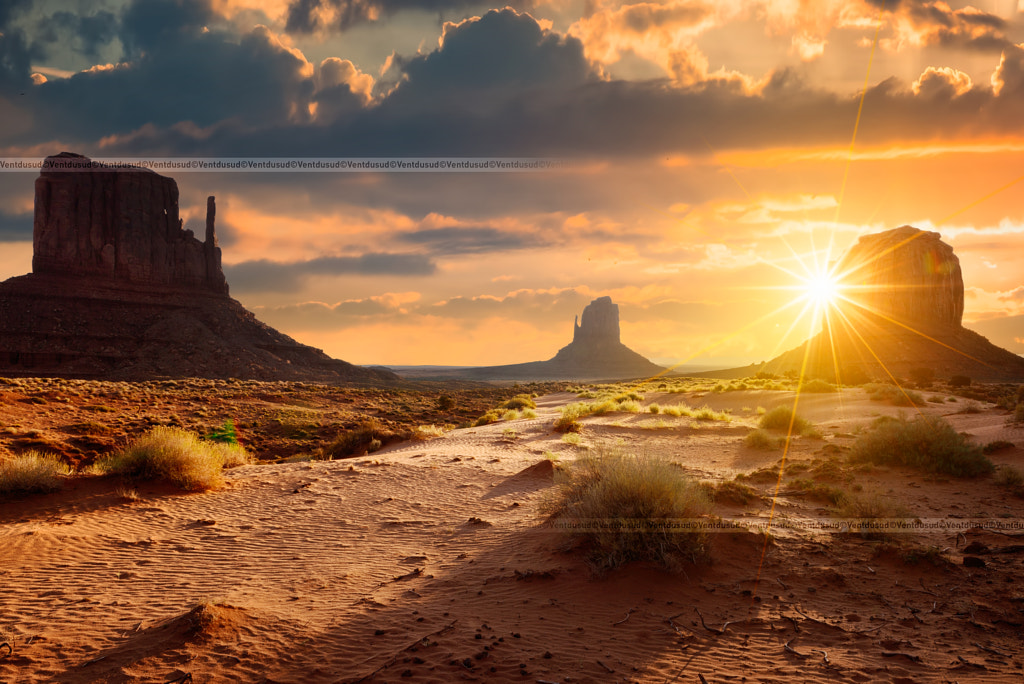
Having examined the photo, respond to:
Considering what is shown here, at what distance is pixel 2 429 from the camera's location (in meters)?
18.0

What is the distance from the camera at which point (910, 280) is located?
8862cm

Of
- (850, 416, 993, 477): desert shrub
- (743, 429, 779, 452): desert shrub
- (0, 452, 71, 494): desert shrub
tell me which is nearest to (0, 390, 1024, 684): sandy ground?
(0, 452, 71, 494): desert shrub

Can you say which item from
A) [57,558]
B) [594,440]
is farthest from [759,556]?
[594,440]

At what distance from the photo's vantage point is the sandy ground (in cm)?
510

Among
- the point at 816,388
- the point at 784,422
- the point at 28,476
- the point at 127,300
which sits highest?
the point at 127,300

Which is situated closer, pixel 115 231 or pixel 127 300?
pixel 127 300

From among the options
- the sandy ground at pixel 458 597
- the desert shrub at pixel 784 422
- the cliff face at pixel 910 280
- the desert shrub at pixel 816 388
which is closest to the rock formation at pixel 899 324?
the cliff face at pixel 910 280

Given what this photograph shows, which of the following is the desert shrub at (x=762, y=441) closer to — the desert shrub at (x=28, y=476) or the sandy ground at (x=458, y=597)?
the sandy ground at (x=458, y=597)

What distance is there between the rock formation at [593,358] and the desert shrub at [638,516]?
477 ft

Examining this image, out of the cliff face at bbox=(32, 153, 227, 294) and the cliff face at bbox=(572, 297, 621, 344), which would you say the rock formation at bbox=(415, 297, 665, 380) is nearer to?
the cliff face at bbox=(572, 297, 621, 344)

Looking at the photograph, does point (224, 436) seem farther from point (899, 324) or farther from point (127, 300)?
point (899, 324)

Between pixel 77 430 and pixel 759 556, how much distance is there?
25.5m

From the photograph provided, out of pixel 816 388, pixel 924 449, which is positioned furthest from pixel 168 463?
pixel 816 388

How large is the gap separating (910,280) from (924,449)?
96281mm
